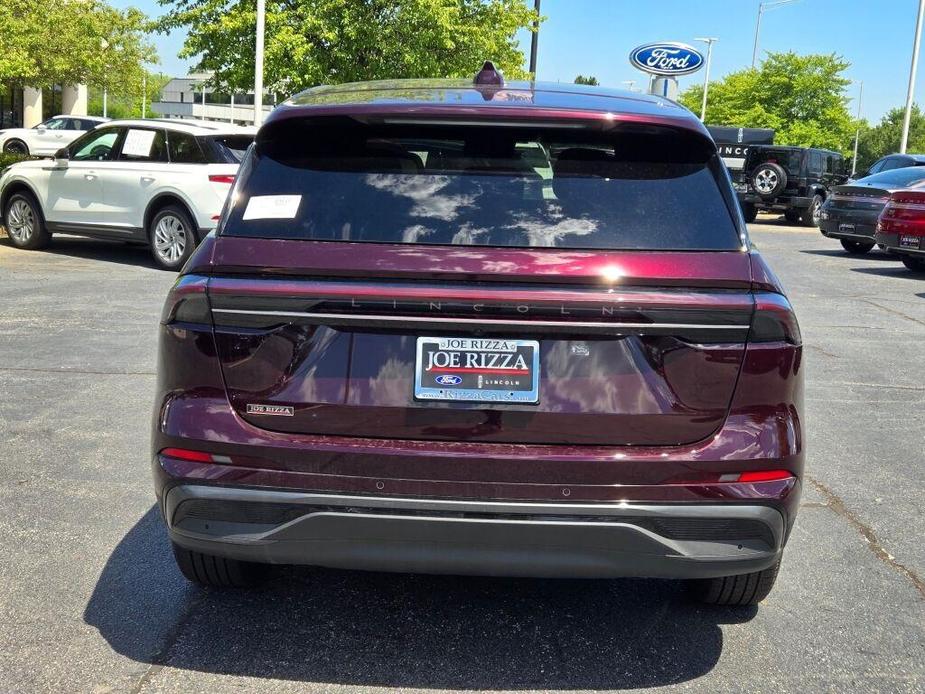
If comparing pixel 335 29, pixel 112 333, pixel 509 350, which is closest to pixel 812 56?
pixel 335 29

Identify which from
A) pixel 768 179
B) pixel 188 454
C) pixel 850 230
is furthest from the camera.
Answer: pixel 768 179

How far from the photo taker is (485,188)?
3.17 meters

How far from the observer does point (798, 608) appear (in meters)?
3.85

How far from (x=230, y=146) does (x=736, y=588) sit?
1044 centimetres

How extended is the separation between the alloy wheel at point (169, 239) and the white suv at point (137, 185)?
0.5 inches

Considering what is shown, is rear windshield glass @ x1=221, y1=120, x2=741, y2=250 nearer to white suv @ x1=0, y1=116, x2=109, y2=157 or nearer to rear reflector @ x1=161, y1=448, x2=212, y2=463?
rear reflector @ x1=161, y1=448, x2=212, y2=463

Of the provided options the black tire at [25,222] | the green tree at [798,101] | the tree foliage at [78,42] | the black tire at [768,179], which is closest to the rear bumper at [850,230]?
the black tire at [768,179]

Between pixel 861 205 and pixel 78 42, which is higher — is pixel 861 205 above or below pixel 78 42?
below

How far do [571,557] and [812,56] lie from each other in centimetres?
7203

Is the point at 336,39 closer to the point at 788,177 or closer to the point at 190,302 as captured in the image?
the point at 788,177

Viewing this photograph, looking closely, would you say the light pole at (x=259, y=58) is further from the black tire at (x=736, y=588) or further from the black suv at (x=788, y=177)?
the black tire at (x=736, y=588)

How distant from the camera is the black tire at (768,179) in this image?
25.9 metres

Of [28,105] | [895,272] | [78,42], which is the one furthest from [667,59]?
[28,105]

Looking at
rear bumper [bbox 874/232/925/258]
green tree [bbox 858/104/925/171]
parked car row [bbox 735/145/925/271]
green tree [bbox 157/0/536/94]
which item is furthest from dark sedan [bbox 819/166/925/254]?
green tree [bbox 858/104/925/171]
